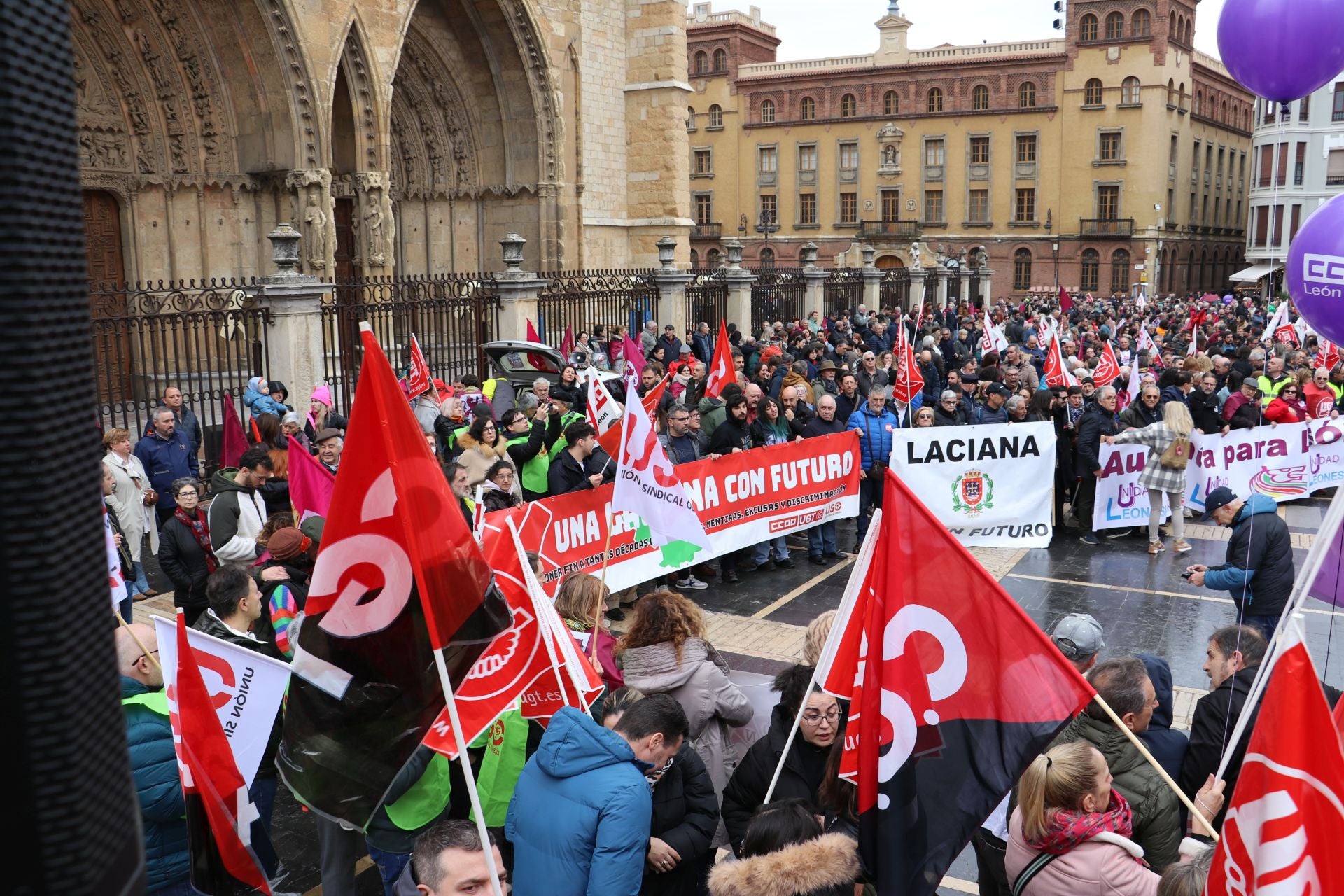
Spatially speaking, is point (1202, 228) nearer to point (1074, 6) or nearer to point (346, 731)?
point (1074, 6)

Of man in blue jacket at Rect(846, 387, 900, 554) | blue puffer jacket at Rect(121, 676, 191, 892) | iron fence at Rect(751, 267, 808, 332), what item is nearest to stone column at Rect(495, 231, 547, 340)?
iron fence at Rect(751, 267, 808, 332)

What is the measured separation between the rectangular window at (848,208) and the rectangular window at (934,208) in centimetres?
409

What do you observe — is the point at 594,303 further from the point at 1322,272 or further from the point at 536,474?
the point at 1322,272

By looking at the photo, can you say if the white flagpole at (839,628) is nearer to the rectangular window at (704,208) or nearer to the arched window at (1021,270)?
the arched window at (1021,270)

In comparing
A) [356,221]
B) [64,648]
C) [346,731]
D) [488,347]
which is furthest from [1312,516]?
[356,221]

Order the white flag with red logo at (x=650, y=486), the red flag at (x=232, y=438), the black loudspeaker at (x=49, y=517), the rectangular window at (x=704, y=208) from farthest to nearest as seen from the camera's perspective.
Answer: the rectangular window at (x=704, y=208)
the red flag at (x=232, y=438)
the white flag with red logo at (x=650, y=486)
the black loudspeaker at (x=49, y=517)

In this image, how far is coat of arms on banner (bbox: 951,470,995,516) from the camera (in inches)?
447

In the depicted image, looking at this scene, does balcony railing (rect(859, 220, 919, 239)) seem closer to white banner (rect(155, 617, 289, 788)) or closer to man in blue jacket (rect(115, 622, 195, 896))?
white banner (rect(155, 617, 289, 788))

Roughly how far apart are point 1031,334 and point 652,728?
22.0 meters

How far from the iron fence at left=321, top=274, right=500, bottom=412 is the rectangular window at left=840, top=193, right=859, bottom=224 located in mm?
49595

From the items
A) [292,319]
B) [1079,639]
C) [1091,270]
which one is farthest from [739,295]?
[1091,270]

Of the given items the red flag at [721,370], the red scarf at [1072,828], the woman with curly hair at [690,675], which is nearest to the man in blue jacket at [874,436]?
the red flag at [721,370]

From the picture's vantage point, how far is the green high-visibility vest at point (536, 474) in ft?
32.7

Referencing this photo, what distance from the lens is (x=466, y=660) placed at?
12.4 ft
